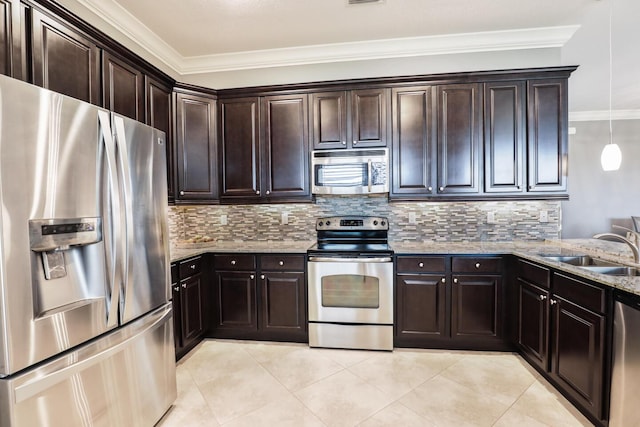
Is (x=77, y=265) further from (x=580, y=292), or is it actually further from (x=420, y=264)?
(x=580, y=292)

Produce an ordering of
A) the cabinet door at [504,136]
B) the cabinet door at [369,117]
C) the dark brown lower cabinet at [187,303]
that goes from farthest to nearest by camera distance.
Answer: the cabinet door at [369,117], the cabinet door at [504,136], the dark brown lower cabinet at [187,303]

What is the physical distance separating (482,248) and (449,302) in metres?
0.61

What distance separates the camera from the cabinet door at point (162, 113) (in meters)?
2.66

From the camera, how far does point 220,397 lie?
215cm

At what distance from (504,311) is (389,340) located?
1069 mm

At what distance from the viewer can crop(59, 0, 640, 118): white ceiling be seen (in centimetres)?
256

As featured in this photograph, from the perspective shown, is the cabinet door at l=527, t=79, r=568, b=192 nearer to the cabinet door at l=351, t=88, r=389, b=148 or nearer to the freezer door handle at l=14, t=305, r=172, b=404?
the cabinet door at l=351, t=88, r=389, b=148

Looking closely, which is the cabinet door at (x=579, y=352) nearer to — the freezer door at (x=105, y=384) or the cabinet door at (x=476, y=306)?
the cabinet door at (x=476, y=306)

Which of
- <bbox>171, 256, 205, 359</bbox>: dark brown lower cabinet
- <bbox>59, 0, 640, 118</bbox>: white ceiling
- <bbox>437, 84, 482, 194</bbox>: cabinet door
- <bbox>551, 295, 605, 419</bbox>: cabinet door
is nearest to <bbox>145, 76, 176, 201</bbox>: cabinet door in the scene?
<bbox>59, 0, 640, 118</bbox>: white ceiling

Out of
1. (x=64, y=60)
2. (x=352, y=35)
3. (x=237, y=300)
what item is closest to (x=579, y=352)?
(x=237, y=300)

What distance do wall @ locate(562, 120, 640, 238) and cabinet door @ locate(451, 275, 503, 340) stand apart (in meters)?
4.64

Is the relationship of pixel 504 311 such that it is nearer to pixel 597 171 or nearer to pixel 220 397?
pixel 220 397

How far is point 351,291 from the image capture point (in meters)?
2.81

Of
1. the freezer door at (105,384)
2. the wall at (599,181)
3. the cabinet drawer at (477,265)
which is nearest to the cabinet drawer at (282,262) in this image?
the freezer door at (105,384)
